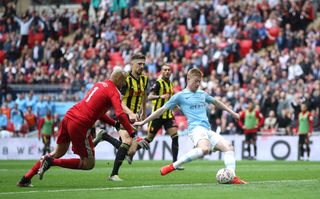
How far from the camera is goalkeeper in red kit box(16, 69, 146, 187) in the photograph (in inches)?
627

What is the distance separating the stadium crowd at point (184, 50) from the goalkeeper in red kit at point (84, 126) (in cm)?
1761

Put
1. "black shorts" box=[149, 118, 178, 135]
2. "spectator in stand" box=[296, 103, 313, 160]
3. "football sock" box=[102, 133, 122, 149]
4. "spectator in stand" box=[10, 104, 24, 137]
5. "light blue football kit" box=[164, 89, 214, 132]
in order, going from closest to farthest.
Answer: "light blue football kit" box=[164, 89, 214, 132] < "football sock" box=[102, 133, 122, 149] < "black shorts" box=[149, 118, 178, 135] < "spectator in stand" box=[296, 103, 313, 160] < "spectator in stand" box=[10, 104, 24, 137]

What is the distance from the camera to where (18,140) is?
36.1 meters

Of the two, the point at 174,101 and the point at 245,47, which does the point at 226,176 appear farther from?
the point at 245,47

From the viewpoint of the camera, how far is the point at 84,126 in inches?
630

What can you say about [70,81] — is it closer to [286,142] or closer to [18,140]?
[18,140]

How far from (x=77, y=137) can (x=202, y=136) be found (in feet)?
7.44

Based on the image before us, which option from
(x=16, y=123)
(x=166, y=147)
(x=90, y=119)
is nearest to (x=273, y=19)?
(x=166, y=147)

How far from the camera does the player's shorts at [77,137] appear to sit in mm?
15961

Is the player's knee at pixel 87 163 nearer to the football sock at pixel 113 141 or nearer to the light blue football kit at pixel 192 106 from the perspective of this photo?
the light blue football kit at pixel 192 106

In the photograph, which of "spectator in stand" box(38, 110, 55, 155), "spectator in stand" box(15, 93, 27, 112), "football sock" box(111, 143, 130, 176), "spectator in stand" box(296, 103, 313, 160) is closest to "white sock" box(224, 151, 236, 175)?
"football sock" box(111, 143, 130, 176)

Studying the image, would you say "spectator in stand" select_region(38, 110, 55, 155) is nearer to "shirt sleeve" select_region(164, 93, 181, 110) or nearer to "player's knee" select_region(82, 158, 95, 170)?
"shirt sleeve" select_region(164, 93, 181, 110)

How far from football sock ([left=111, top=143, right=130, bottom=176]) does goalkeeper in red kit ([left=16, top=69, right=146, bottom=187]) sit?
6.59 ft

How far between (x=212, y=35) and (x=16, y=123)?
9.12 metres
